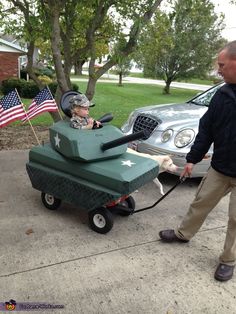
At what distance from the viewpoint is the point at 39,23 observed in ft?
21.8

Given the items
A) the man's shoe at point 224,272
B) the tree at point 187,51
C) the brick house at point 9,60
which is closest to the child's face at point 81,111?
the man's shoe at point 224,272

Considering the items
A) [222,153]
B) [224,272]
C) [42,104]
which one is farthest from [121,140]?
[42,104]

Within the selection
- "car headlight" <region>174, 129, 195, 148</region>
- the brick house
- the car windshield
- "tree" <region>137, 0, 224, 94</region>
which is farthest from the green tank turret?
the brick house

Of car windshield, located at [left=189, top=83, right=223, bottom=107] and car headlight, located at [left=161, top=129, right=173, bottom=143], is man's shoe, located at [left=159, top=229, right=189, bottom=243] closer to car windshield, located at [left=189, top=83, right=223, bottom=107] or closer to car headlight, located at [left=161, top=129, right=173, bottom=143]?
car headlight, located at [left=161, top=129, right=173, bottom=143]

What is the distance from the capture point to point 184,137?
16.4 feet

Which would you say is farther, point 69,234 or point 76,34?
point 76,34

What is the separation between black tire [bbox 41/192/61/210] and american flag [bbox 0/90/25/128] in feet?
4.03

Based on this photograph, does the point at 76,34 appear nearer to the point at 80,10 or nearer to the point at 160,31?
the point at 80,10

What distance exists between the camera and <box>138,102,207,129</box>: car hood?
16.9 ft

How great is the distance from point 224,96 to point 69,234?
6.54 ft

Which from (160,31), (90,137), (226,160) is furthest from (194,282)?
(160,31)

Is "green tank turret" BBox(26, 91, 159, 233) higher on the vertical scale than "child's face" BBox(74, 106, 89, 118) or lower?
lower

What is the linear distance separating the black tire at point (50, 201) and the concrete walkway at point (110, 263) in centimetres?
7

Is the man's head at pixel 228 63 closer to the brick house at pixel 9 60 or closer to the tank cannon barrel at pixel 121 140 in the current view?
the tank cannon barrel at pixel 121 140
